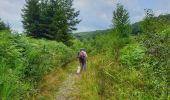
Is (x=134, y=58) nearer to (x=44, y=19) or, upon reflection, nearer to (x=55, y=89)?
(x=55, y=89)

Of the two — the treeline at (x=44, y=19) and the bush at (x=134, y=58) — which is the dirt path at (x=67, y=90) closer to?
the bush at (x=134, y=58)

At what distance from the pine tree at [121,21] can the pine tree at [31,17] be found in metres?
18.6

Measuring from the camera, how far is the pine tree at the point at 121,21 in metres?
32.8

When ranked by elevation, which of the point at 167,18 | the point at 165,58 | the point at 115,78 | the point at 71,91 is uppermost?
the point at 167,18

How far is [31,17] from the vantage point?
168 feet

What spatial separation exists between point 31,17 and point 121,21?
20821mm

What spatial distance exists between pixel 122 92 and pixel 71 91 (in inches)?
200

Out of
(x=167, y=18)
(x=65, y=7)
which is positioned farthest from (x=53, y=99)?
(x=65, y=7)

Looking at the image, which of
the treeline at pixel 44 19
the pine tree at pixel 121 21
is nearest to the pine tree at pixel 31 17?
the treeline at pixel 44 19

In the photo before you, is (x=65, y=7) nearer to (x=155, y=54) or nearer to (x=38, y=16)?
(x=38, y=16)

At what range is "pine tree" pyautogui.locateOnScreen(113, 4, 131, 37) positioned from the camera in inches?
1292

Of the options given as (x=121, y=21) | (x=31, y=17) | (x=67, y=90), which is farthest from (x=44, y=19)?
(x=67, y=90)

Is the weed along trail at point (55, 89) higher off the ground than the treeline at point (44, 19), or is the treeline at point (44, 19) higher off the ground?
the treeline at point (44, 19)

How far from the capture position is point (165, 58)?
34.0 feet
